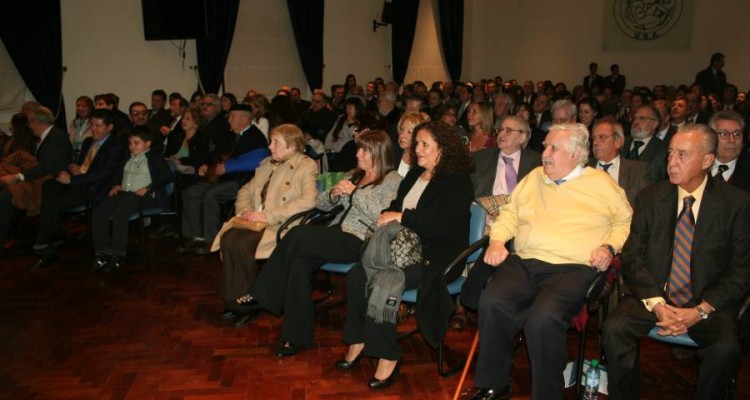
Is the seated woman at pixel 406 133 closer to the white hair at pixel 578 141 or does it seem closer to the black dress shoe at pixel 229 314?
the white hair at pixel 578 141

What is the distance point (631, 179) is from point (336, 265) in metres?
1.85

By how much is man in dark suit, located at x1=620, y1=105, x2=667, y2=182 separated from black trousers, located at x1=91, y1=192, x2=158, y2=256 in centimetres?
387

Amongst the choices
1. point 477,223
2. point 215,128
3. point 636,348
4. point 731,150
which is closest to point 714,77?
point 731,150

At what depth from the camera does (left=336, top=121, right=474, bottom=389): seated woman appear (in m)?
3.28

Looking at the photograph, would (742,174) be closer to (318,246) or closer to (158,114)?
(318,246)

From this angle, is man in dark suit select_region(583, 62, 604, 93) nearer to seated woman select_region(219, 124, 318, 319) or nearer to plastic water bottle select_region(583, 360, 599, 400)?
seated woman select_region(219, 124, 318, 319)

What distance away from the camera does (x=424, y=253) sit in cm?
349

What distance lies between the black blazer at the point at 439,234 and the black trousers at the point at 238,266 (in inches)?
47.6

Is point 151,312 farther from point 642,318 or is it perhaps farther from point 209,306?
point 642,318

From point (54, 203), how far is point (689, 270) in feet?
16.2

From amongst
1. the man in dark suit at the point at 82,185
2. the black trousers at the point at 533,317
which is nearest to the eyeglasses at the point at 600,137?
the black trousers at the point at 533,317

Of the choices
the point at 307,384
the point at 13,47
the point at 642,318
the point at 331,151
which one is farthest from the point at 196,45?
the point at 642,318

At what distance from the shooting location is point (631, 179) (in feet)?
12.7

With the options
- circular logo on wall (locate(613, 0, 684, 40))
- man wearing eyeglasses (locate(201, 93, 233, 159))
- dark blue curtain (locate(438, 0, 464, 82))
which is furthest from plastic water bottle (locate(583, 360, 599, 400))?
dark blue curtain (locate(438, 0, 464, 82))
